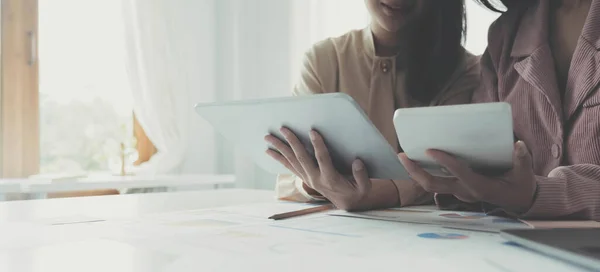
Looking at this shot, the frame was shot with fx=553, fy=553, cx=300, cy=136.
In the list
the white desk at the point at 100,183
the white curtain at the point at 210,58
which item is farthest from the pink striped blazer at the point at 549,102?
the white curtain at the point at 210,58

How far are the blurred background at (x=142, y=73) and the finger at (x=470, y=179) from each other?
5.97 ft

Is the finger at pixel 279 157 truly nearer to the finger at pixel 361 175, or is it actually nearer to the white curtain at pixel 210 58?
the finger at pixel 361 175

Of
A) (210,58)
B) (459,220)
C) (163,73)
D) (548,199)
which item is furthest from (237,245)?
(210,58)

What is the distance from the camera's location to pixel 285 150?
0.92 m

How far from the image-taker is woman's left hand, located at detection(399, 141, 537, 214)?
2.44ft

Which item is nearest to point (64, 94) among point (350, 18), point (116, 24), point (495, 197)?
point (116, 24)

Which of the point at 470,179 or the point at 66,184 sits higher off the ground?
the point at 470,179

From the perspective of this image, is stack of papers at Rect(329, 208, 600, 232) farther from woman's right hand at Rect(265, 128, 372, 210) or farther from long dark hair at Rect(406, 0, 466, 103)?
long dark hair at Rect(406, 0, 466, 103)

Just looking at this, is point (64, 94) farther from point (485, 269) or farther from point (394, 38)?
point (485, 269)

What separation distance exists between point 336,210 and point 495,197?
29cm

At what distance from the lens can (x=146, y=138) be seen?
325cm

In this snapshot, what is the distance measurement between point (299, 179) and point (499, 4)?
1.87 feet

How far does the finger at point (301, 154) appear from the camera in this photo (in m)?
0.86

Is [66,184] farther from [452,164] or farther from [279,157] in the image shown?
[452,164]
